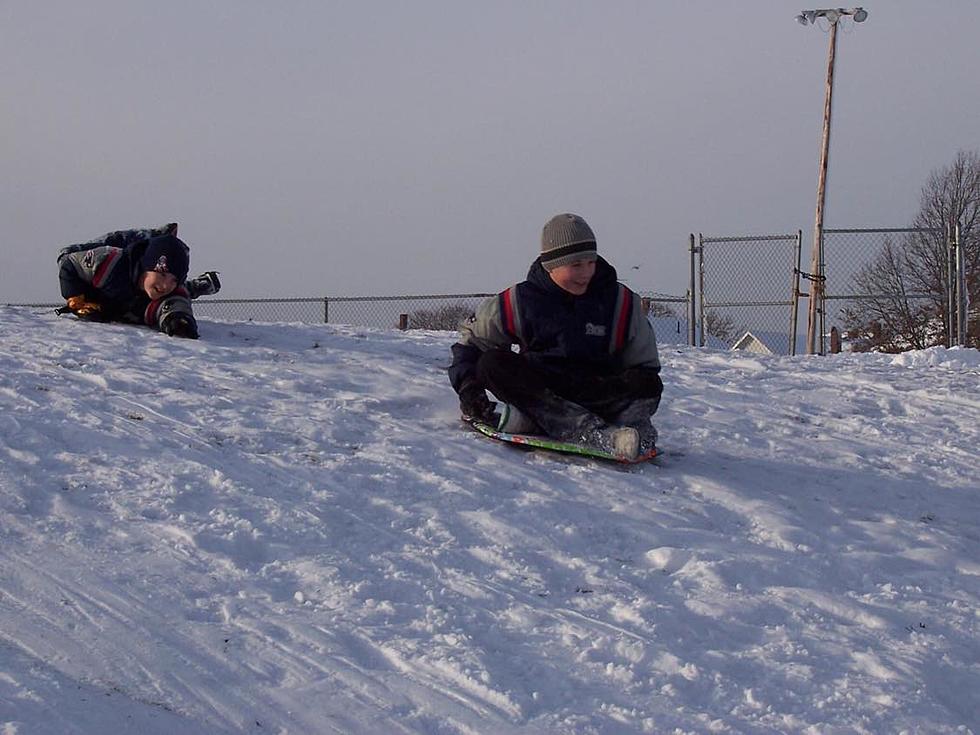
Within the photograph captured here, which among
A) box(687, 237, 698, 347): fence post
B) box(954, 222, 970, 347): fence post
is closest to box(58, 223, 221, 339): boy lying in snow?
box(687, 237, 698, 347): fence post

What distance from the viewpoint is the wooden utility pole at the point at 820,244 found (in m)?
14.3

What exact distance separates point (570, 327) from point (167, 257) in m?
4.13

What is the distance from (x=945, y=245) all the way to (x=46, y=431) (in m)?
11.1

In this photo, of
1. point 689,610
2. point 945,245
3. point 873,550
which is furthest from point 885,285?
point 689,610

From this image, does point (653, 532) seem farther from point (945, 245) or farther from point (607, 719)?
point (945, 245)

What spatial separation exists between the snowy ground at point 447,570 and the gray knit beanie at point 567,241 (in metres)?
1.05

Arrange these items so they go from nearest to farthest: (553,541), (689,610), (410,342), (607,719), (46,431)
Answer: (607,719), (689,610), (553,541), (46,431), (410,342)

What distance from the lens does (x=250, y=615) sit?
11.9ft

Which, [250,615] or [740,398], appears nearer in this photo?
[250,615]

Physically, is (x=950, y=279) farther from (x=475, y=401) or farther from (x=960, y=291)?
(x=475, y=401)

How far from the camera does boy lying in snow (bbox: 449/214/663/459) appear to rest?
19.3 feet

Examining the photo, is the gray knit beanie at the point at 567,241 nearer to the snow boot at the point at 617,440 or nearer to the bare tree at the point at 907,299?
the snow boot at the point at 617,440

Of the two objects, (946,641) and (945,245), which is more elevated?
(945,245)

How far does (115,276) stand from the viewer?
30.0ft
